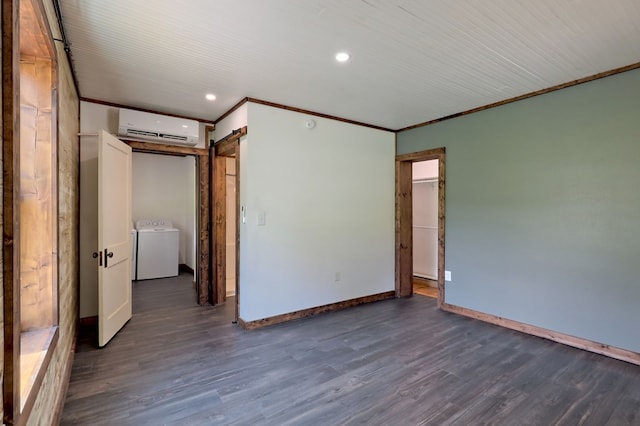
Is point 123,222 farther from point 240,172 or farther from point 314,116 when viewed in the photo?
point 314,116

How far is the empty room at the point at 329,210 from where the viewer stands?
195 centimetres

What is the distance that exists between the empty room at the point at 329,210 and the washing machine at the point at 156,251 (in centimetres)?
136

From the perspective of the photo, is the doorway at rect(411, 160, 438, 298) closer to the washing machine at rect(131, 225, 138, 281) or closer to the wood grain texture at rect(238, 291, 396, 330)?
the wood grain texture at rect(238, 291, 396, 330)

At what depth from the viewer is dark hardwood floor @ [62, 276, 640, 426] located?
2035 mm

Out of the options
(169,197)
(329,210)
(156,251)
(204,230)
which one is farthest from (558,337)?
(169,197)

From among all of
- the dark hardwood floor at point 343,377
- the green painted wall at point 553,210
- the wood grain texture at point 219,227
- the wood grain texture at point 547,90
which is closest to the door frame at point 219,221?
the wood grain texture at point 219,227

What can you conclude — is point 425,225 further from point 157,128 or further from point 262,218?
point 157,128

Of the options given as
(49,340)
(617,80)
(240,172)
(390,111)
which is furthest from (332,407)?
(617,80)

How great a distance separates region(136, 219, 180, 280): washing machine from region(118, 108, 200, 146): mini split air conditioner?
2.72 metres

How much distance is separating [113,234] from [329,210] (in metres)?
2.47

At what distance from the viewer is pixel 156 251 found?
6.08 metres

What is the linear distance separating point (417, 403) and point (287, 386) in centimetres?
94

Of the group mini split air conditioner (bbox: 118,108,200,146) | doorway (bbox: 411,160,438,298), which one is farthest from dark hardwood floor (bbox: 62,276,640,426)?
mini split air conditioner (bbox: 118,108,200,146)

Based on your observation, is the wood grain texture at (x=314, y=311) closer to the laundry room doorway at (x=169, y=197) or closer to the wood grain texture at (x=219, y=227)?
the wood grain texture at (x=219, y=227)
